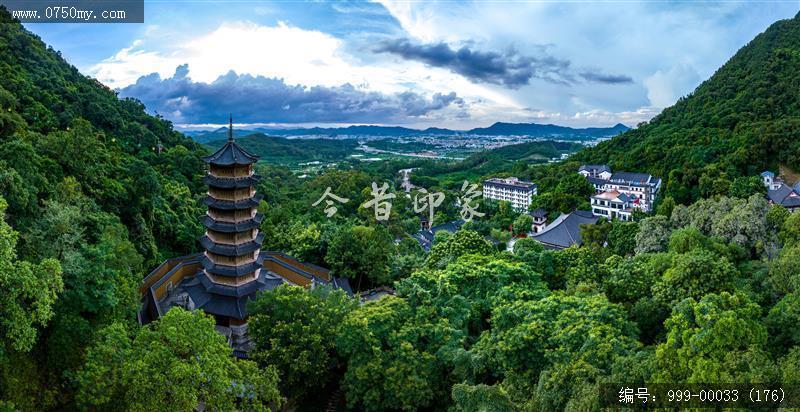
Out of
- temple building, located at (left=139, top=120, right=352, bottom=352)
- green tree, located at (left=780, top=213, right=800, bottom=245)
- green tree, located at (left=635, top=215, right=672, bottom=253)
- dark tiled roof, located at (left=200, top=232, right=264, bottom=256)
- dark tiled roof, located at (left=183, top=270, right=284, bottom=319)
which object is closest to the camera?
temple building, located at (left=139, top=120, right=352, bottom=352)

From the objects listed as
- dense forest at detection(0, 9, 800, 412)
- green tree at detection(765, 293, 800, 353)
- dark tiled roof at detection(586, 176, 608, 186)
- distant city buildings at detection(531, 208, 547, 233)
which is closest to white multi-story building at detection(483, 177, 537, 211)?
dark tiled roof at detection(586, 176, 608, 186)

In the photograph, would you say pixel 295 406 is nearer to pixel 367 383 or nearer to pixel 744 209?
pixel 367 383

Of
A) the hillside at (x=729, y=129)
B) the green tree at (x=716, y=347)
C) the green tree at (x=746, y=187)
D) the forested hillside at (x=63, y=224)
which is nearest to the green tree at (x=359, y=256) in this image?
the forested hillside at (x=63, y=224)

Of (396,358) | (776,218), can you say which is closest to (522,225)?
(776,218)

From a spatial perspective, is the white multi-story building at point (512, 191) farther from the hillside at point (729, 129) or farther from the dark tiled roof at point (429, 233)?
the dark tiled roof at point (429, 233)

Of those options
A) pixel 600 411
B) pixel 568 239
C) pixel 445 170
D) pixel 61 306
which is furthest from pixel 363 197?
pixel 445 170

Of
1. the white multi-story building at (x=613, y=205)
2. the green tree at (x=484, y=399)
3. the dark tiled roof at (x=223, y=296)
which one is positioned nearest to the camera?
the green tree at (x=484, y=399)

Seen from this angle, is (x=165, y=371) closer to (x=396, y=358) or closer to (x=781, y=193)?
(x=396, y=358)

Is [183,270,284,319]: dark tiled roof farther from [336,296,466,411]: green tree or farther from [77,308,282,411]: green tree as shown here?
[77,308,282,411]: green tree
